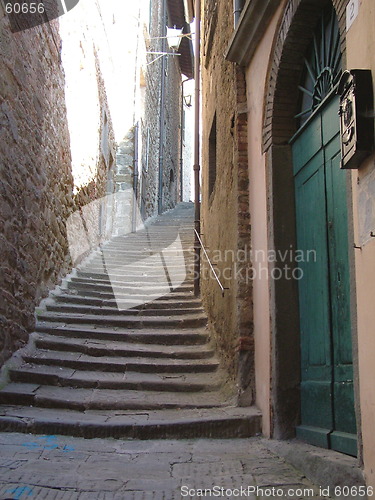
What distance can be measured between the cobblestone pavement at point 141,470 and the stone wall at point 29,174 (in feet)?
5.15

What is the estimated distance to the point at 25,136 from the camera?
16.9 feet

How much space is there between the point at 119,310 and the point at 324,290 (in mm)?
3655

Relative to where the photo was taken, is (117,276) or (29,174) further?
(117,276)

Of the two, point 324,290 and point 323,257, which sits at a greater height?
point 323,257

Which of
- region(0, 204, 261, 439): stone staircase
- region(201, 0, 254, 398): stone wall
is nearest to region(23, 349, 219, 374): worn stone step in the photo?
region(0, 204, 261, 439): stone staircase

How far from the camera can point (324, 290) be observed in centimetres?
295

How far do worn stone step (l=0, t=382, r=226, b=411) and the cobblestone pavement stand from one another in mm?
528

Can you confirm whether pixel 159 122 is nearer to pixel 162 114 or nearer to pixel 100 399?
pixel 162 114

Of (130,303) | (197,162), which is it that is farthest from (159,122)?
(130,303)

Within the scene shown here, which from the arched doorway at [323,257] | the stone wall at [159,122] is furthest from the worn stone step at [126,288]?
the stone wall at [159,122]

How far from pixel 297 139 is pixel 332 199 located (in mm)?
769

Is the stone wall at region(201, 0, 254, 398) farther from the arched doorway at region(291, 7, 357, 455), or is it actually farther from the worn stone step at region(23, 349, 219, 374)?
the arched doorway at region(291, 7, 357, 455)

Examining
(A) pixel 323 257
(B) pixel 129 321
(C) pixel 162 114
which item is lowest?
(B) pixel 129 321

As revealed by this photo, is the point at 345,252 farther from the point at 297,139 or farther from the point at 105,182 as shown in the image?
the point at 105,182
